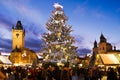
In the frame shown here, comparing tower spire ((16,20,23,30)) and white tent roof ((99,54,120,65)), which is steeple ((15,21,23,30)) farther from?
white tent roof ((99,54,120,65))

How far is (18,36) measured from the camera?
121m

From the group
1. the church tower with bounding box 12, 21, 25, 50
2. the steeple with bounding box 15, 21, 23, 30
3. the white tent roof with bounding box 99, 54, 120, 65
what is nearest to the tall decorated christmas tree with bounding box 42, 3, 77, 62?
the white tent roof with bounding box 99, 54, 120, 65

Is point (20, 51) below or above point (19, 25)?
below

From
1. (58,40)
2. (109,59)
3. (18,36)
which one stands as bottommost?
(109,59)

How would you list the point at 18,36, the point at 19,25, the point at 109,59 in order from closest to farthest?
1. the point at 109,59
2. the point at 18,36
3. the point at 19,25

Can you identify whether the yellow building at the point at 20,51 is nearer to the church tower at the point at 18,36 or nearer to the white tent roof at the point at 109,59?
the church tower at the point at 18,36

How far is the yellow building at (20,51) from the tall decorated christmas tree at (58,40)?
59.3 metres

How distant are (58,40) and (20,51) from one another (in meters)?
66.6

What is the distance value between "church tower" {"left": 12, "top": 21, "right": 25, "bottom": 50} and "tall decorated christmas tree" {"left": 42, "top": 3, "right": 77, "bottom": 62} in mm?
74057

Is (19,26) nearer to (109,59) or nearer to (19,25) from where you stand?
(19,25)

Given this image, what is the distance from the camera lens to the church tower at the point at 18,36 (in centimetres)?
11831

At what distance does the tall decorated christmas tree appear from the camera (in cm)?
4103

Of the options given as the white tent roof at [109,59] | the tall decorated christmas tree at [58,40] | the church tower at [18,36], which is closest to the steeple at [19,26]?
the church tower at [18,36]

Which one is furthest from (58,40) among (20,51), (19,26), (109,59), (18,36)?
(19,26)
